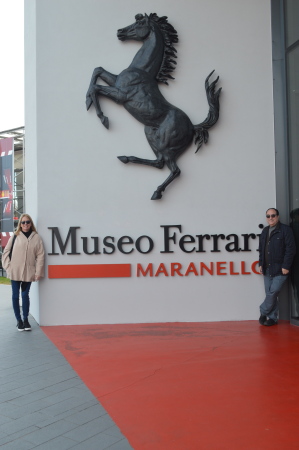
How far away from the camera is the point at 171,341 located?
6328mm

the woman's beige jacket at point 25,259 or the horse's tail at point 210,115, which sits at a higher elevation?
the horse's tail at point 210,115

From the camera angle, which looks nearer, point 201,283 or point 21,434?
point 21,434

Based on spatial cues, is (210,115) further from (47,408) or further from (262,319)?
(47,408)

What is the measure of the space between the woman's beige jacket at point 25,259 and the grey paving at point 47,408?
1.28 metres

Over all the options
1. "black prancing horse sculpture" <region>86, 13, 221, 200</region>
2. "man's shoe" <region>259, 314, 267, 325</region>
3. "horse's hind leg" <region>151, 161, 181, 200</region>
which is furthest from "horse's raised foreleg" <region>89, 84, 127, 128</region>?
"man's shoe" <region>259, 314, 267, 325</region>

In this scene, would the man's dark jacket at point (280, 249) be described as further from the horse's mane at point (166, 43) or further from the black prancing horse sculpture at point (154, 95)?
the horse's mane at point (166, 43)

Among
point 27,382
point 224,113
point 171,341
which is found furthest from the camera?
point 224,113

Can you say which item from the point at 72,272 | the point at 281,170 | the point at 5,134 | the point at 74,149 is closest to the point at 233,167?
the point at 281,170

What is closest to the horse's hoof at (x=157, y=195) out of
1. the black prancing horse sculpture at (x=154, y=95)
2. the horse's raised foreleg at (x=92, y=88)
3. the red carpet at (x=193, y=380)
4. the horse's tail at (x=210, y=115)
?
the black prancing horse sculpture at (x=154, y=95)

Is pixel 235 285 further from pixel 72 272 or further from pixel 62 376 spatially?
pixel 62 376

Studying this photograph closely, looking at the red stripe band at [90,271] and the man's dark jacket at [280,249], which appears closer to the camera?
the man's dark jacket at [280,249]

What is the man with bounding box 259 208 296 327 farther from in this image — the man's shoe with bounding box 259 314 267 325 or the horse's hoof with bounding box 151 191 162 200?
the horse's hoof with bounding box 151 191 162 200

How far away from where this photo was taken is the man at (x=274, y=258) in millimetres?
7113

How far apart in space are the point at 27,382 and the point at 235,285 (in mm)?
3811
